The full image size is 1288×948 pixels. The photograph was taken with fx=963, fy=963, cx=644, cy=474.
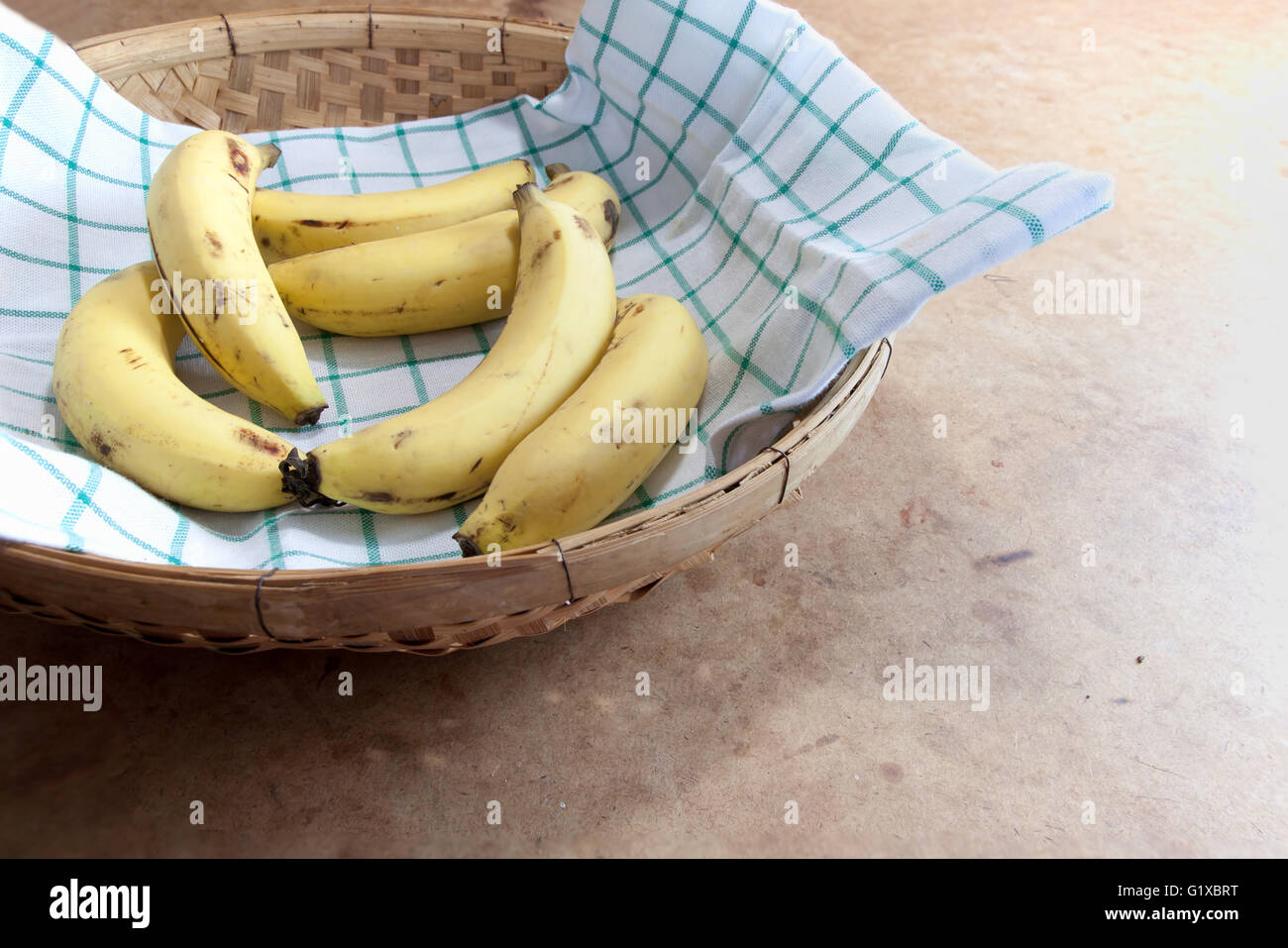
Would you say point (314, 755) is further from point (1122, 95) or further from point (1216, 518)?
point (1122, 95)

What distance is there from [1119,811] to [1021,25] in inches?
55.9

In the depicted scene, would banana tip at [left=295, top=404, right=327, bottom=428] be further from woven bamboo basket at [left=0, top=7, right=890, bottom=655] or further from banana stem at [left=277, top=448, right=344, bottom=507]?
woven bamboo basket at [left=0, top=7, right=890, bottom=655]

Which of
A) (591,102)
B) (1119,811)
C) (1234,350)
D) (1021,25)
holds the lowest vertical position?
(1119,811)

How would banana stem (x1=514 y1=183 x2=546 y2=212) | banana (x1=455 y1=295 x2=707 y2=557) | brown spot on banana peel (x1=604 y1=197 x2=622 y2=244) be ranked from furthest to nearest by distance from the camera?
brown spot on banana peel (x1=604 y1=197 x2=622 y2=244) → banana stem (x1=514 y1=183 x2=546 y2=212) → banana (x1=455 y1=295 x2=707 y2=557)

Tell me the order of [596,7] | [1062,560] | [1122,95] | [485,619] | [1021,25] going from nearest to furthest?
[485,619], [1062,560], [596,7], [1122,95], [1021,25]

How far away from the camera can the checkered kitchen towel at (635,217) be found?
0.60 meters

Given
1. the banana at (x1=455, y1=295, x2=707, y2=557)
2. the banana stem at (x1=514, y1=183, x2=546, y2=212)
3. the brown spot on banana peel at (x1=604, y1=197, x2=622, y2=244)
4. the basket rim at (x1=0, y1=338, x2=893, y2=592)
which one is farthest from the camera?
the brown spot on banana peel at (x1=604, y1=197, x2=622, y2=244)

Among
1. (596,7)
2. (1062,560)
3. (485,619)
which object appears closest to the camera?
(485,619)

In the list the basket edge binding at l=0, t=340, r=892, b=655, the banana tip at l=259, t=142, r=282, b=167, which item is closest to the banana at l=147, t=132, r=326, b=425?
the banana tip at l=259, t=142, r=282, b=167

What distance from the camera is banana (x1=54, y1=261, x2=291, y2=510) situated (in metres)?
0.62

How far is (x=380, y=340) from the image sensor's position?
0.81 metres

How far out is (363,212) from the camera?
0.83m

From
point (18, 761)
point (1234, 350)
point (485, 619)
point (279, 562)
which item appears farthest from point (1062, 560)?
point (18, 761)

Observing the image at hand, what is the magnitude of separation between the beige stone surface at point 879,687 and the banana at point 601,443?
0.12 metres
